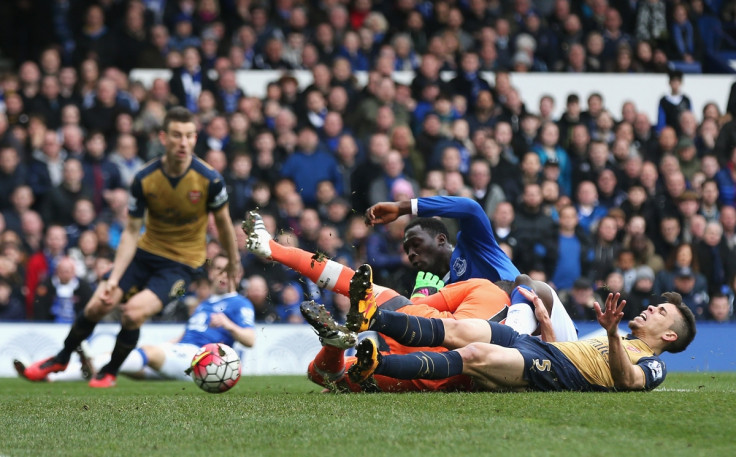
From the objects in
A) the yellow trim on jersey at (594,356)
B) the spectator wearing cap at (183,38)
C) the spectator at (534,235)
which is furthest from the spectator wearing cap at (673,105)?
the yellow trim on jersey at (594,356)

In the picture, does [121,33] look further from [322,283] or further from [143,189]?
[322,283]

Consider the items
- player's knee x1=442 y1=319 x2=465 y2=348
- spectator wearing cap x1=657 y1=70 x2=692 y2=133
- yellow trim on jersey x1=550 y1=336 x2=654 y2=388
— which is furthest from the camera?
spectator wearing cap x1=657 y1=70 x2=692 y2=133

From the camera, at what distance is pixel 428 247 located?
8.52 m

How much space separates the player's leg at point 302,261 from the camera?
7.45 metres

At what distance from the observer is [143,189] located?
897 centimetres

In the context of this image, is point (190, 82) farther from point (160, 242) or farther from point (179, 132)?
point (179, 132)

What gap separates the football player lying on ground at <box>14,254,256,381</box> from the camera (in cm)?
1005

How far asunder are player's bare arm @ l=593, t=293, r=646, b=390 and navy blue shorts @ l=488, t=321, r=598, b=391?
0.27 meters

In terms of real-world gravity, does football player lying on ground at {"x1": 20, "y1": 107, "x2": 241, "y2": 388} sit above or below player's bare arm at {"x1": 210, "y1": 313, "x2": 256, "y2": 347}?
above

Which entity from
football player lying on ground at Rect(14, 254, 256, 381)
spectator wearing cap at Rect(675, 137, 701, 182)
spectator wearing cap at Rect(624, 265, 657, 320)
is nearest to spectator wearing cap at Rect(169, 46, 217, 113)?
football player lying on ground at Rect(14, 254, 256, 381)

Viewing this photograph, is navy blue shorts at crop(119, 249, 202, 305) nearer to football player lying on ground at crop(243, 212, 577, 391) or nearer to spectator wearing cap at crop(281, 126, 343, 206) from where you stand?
football player lying on ground at crop(243, 212, 577, 391)

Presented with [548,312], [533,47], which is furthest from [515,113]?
[548,312]

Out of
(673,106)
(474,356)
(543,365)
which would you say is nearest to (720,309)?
(673,106)

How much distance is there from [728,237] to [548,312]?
279 inches
